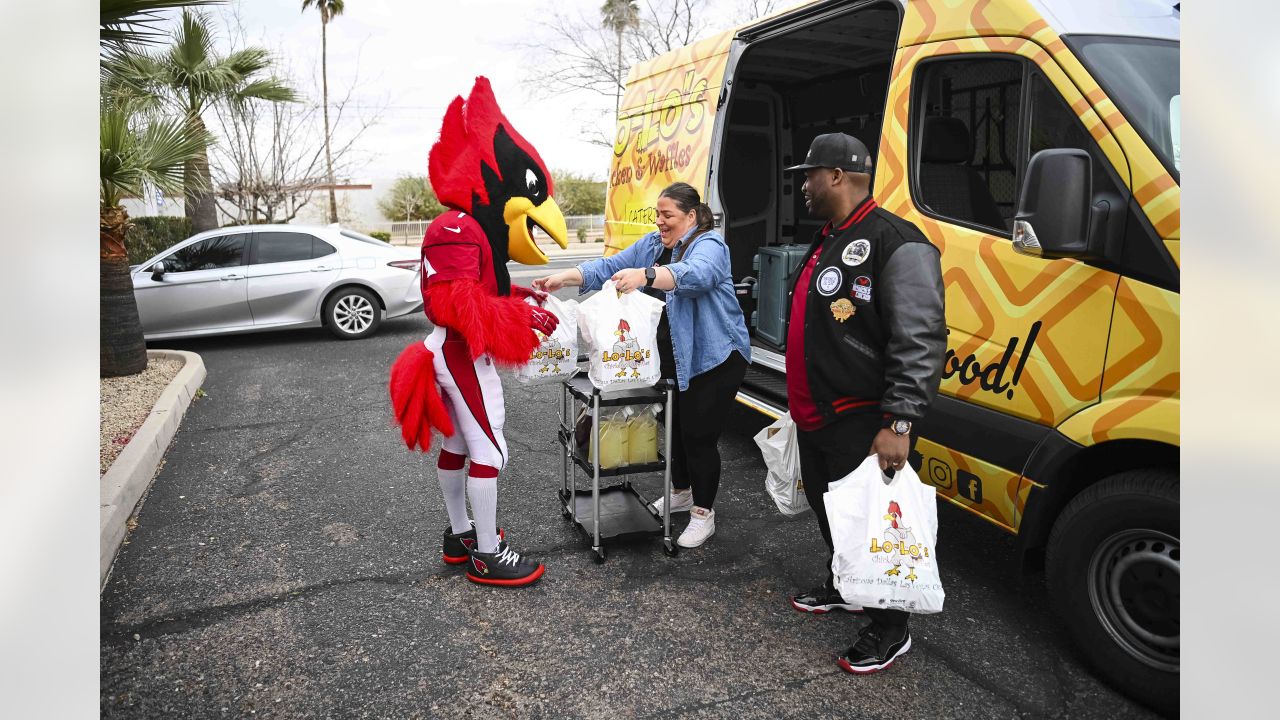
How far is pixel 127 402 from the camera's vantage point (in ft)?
22.6

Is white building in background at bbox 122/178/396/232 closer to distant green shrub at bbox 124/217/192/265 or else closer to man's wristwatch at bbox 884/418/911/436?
distant green shrub at bbox 124/217/192/265

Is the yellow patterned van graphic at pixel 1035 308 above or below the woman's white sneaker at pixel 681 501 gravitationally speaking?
above

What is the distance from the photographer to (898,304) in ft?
9.55

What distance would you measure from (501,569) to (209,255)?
25.0 feet

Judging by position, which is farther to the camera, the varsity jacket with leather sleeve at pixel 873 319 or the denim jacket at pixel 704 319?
the denim jacket at pixel 704 319

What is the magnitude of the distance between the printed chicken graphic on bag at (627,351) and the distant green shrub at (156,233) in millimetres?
12199

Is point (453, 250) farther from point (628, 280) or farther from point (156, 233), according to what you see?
point (156, 233)

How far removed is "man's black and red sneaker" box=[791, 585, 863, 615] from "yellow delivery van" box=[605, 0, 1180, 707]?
2.12 feet

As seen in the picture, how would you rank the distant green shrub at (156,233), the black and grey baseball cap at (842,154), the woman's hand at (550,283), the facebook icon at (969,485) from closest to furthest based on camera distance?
the black and grey baseball cap at (842,154)
the facebook icon at (969,485)
the woman's hand at (550,283)
the distant green shrub at (156,233)

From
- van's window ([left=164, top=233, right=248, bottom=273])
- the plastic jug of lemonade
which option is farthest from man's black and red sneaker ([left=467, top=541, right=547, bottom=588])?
van's window ([left=164, top=233, right=248, bottom=273])

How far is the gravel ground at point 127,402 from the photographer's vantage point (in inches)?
226

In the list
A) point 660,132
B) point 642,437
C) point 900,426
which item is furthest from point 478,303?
point 660,132

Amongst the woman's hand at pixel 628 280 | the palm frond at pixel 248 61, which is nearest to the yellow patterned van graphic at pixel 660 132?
the woman's hand at pixel 628 280

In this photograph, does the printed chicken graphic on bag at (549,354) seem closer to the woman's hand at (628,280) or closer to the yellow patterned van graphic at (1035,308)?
the woman's hand at (628,280)
